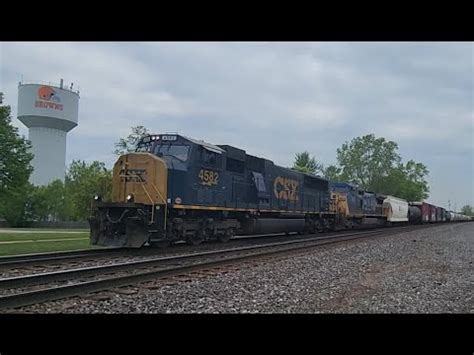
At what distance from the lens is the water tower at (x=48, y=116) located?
202 feet

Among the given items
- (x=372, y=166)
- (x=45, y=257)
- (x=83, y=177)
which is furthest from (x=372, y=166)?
(x=45, y=257)

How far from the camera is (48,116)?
6309 centimetres

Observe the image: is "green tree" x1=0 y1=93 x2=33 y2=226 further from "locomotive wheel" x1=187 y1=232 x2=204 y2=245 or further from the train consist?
"locomotive wheel" x1=187 y1=232 x2=204 y2=245

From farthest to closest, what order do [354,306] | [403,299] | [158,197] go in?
1. [158,197]
2. [403,299]
3. [354,306]

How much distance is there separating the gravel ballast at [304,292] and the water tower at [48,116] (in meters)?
53.3

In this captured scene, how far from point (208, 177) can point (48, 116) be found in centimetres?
5237

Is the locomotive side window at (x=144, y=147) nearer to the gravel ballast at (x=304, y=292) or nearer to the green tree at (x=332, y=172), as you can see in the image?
the gravel ballast at (x=304, y=292)

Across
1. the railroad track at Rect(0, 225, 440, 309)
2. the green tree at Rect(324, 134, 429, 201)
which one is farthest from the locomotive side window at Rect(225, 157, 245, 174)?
the green tree at Rect(324, 134, 429, 201)

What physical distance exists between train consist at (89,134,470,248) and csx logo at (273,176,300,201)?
4 centimetres

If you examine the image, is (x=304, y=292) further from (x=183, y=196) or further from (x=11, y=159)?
(x=11, y=159)
